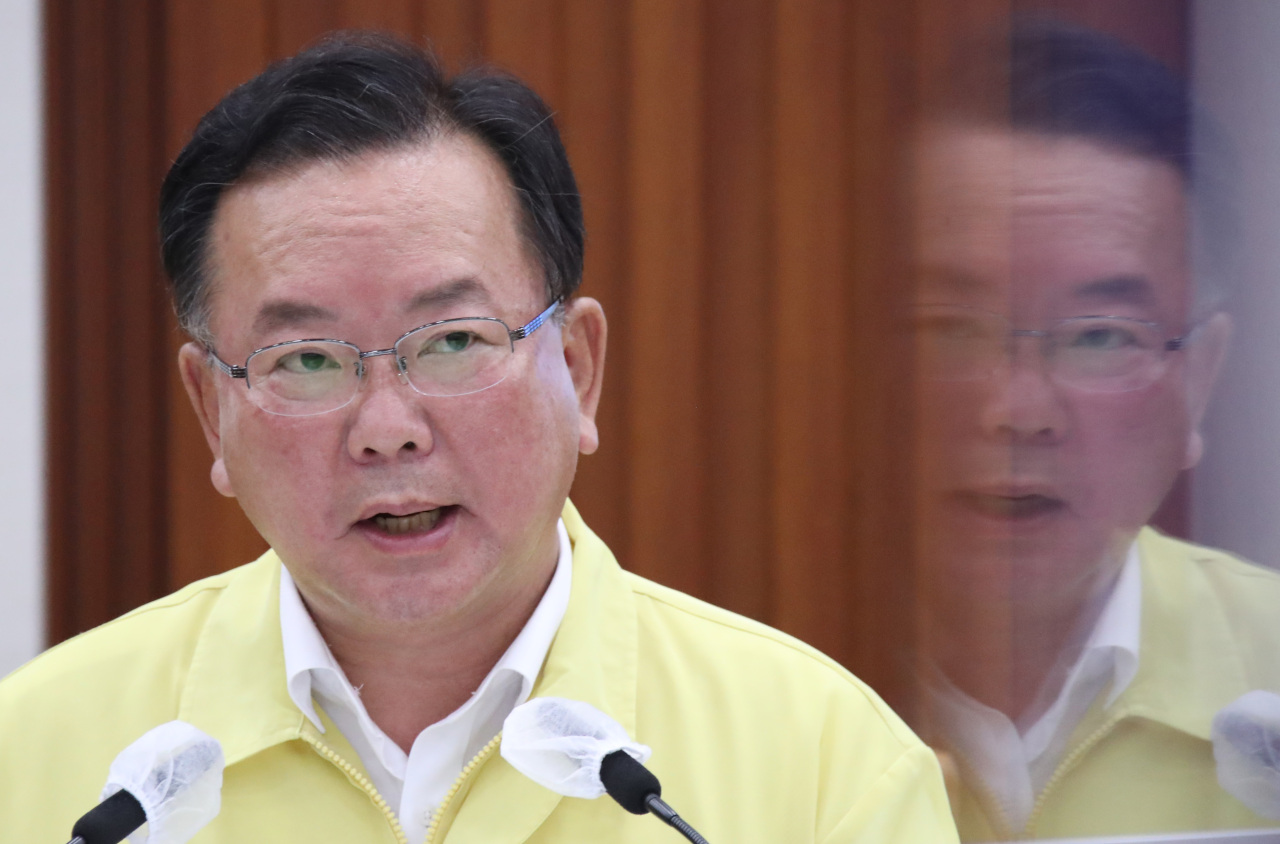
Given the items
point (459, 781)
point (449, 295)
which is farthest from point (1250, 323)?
point (459, 781)

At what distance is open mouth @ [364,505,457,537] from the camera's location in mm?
1091

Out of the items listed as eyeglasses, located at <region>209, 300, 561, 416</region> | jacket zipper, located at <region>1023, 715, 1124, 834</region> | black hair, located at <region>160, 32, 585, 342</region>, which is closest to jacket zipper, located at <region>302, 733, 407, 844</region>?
eyeglasses, located at <region>209, 300, 561, 416</region>

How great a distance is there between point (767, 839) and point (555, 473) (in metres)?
0.43

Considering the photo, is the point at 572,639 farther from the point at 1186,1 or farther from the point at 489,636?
the point at 1186,1

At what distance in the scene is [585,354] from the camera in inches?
49.3

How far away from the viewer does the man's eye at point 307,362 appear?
1.08m

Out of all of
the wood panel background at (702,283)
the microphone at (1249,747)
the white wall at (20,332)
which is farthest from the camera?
the wood panel background at (702,283)

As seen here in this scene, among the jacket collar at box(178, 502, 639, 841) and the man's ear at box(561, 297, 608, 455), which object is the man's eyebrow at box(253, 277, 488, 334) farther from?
the jacket collar at box(178, 502, 639, 841)

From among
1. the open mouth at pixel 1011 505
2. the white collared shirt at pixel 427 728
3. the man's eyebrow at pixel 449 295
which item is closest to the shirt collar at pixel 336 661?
the white collared shirt at pixel 427 728

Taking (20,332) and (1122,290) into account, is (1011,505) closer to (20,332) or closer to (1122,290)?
(1122,290)

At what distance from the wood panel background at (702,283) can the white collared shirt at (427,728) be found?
1.87 feet

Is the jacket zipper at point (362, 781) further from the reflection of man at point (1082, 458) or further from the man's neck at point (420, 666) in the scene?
the reflection of man at point (1082, 458)

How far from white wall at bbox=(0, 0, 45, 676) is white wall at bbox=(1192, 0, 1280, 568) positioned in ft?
4.81

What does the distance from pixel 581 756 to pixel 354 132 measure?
64cm
